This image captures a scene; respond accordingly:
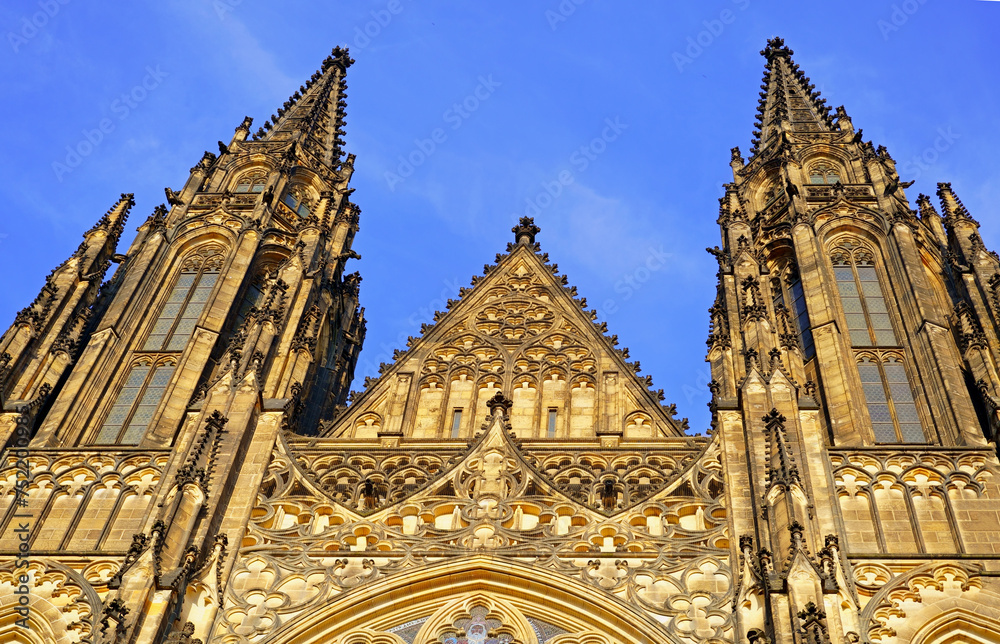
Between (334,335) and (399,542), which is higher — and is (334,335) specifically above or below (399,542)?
above

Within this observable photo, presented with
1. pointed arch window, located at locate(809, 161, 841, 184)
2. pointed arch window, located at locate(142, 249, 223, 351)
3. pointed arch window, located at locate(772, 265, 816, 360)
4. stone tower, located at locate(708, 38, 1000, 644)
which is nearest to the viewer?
stone tower, located at locate(708, 38, 1000, 644)

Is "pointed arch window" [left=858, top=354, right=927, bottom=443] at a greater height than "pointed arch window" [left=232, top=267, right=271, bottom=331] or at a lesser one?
lesser

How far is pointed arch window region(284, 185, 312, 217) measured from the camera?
3193 cm

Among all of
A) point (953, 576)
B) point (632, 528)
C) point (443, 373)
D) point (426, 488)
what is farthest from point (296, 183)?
point (953, 576)

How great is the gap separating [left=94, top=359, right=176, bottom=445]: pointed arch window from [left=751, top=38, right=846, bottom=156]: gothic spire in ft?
51.5

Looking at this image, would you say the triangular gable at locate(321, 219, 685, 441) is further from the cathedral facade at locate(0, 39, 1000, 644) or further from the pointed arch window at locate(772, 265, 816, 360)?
the pointed arch window at locate(772, 265, 816, 360)

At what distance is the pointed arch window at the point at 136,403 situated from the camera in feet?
77.6

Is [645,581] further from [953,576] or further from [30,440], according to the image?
[30,440]

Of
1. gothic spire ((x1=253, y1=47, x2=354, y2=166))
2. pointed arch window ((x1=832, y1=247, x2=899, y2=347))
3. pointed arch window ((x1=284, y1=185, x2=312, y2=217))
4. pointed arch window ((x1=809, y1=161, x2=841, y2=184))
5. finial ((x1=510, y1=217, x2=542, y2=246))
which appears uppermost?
gothic spire ((x1=253, y1=47, x2=354, y2=166))

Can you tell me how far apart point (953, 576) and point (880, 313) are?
25.2 feet

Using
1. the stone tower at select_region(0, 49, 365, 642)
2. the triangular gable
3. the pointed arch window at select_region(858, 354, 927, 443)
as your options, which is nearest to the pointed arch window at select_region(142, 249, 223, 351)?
the stone tower at select_region(0, 49, 365, 642)

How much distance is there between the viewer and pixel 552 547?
19.5m

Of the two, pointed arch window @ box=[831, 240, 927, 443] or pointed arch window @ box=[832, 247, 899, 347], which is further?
pointed arch window @ box=[832, 247, 899, 347]

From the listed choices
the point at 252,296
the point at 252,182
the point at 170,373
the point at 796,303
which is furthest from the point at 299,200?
the point at 796,303
